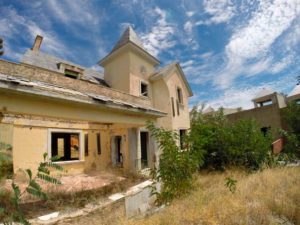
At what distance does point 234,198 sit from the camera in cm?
427

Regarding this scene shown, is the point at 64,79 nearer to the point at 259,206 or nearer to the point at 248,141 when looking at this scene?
the point at 259,206

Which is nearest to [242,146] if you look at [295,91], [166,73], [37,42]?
[166,73]

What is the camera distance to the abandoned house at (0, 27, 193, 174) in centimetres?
369

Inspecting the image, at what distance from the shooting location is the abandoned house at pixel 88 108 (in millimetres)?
3693

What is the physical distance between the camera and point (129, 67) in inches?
412

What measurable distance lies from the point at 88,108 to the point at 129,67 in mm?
6661

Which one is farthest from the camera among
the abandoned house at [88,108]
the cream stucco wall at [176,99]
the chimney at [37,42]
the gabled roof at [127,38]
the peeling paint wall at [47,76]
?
the cream stucco wall at [176,99]

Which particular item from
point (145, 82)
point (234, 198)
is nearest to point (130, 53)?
point (145, 82)

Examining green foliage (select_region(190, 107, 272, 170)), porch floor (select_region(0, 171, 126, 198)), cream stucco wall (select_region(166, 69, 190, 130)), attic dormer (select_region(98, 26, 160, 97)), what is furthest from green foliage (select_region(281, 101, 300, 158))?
porch floor (select_region(0, 171, 126, 198))

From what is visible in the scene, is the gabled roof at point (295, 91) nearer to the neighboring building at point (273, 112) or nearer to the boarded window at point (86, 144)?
the neighboring building at point (273, 112)

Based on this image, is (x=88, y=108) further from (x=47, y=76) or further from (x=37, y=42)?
(x=37, y=42)

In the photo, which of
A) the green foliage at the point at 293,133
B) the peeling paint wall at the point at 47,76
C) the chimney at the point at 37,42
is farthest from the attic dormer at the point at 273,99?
the chimney at the point at 37,42

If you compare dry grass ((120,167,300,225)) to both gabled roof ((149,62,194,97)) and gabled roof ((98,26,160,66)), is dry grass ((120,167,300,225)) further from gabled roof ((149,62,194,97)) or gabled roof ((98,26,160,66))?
gabled roof ((98,26,160,66))

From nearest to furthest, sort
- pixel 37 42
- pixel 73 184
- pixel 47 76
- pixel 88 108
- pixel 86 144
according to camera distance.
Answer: pixel 88 108
pixel 47 76
pixel 73 184
pixel 86 144
pixel 37 42
